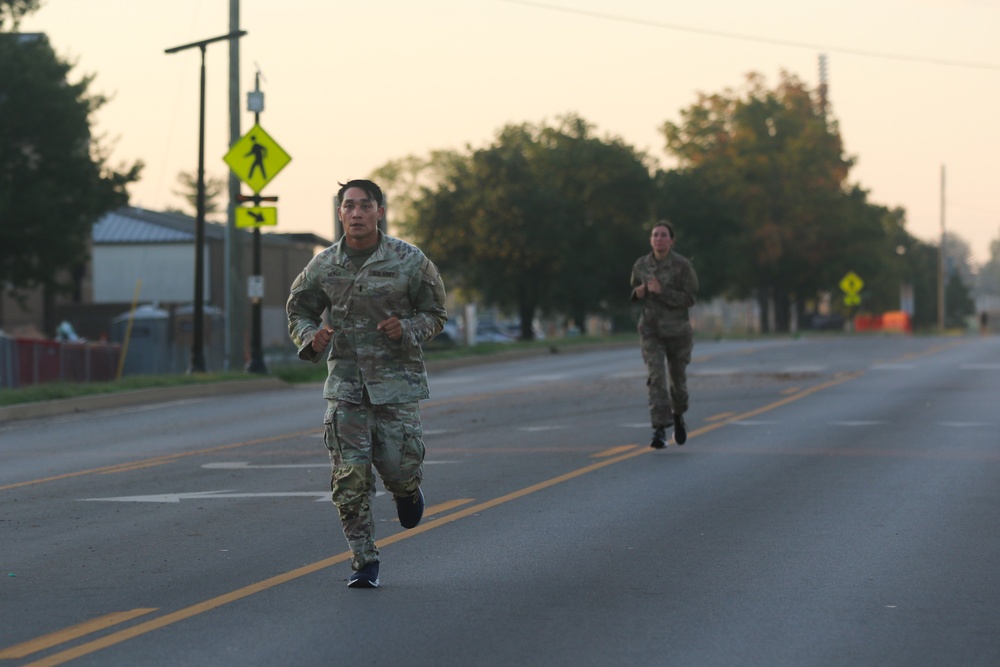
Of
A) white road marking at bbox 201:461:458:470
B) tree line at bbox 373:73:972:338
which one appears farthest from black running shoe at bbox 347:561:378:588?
tree line at bbox 373:73:972:338

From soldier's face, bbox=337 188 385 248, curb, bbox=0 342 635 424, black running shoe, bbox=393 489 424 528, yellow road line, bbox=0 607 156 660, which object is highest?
soldier's face, bbox=337 188 385 248

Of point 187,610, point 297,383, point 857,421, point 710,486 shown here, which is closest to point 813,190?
point 297,383

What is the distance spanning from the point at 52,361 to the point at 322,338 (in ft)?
77.6

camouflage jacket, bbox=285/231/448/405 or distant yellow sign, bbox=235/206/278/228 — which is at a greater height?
distant yellow sign, bbox=235/206/278/228

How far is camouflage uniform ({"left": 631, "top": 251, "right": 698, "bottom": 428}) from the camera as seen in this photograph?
14.5 metres

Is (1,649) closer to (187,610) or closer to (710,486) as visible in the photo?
(187,610)

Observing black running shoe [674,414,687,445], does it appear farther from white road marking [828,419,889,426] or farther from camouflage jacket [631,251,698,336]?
white road marking [828,419,889,426]

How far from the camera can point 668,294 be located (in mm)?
14492

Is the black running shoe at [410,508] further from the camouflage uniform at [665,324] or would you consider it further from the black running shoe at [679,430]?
the black running shoe at [679,430]

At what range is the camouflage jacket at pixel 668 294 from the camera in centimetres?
1451

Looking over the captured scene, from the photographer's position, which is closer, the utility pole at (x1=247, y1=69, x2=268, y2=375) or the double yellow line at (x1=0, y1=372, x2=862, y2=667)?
the double yellow line at (x1=0, y1=372, x2=862, y2=667)

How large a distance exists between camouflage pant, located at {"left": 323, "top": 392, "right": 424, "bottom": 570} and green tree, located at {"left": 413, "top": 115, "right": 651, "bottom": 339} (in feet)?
195

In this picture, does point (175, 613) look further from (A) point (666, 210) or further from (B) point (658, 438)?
(A) point (666, 210)

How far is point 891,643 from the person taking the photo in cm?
643
